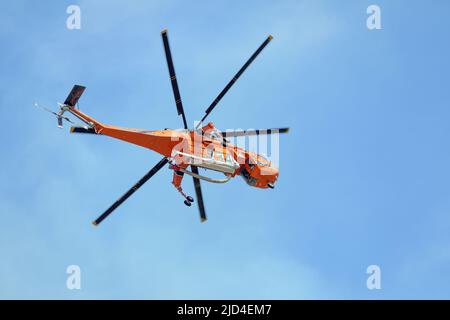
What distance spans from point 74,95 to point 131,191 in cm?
787

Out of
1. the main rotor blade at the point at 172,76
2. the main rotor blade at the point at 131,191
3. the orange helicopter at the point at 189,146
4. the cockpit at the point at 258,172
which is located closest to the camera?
the main rotor blade at the point at 172,76

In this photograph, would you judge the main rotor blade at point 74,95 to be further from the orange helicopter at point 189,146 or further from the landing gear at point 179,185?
the landing gear at point 179,185

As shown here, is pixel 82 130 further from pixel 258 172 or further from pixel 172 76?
pixel 258 172

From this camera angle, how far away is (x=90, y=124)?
4188 centimetres

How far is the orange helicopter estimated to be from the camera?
4194cm

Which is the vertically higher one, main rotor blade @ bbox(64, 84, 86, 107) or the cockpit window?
main rotor blade @ bbox(64, 84, 86, 107)

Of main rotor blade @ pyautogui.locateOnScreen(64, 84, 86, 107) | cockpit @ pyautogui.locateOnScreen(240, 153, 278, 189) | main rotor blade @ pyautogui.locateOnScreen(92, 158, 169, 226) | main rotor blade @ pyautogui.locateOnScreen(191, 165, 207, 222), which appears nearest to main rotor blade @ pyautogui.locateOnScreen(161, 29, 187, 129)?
main rotor blade @ pyautogui.locateOnScreen(92, 158, 169, 226)

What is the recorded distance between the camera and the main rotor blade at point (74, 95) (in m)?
40.6

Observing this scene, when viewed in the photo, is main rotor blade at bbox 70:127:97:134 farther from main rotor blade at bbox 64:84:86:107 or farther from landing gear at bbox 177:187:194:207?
landing gear at bbox 177:187:194:207

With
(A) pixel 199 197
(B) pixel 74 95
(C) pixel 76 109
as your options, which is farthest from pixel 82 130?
(A) pixel 199 197

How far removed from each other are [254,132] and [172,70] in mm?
6938

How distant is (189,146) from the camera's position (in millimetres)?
43750

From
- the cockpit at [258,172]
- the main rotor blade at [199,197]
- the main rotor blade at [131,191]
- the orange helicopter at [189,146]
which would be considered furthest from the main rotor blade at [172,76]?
the cockpit at [258,172]

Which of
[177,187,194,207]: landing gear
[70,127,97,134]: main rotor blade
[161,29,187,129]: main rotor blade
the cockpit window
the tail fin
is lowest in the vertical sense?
[177,187,194,207]: landing gear
